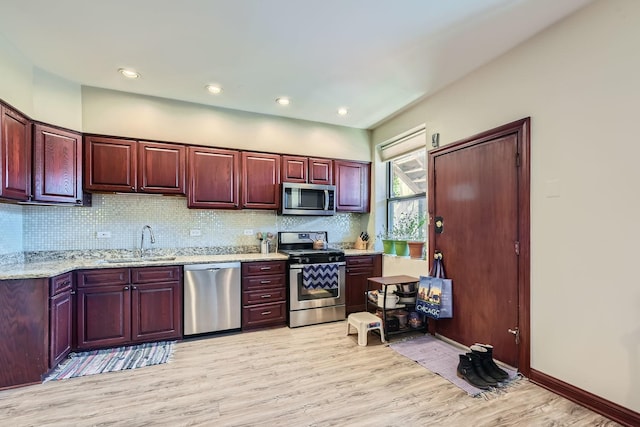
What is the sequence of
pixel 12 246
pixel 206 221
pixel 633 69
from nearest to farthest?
pixel 633 69 → pixel 12 246 → pixel 206 221

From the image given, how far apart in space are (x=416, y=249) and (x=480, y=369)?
4.89 ft

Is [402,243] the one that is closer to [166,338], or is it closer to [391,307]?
[391,307]

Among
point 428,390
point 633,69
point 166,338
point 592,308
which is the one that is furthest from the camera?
point 166,338

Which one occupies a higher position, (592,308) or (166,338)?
(592,308)

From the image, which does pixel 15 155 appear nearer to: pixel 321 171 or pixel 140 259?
pixel 140 259

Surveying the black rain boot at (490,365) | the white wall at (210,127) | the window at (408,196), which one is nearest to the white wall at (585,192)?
the black rain boot at (490,365)

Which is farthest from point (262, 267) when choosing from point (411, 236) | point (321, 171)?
point (411, 236)

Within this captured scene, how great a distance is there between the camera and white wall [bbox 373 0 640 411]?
1882 millimetres

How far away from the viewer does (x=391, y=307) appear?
338cm

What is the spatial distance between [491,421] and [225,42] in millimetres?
3421

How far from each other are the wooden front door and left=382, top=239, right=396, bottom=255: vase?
791 millimetres

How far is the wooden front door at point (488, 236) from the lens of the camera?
250cm

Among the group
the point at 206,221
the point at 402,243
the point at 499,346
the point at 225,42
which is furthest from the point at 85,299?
the point at 499,346

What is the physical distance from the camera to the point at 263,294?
365cm
